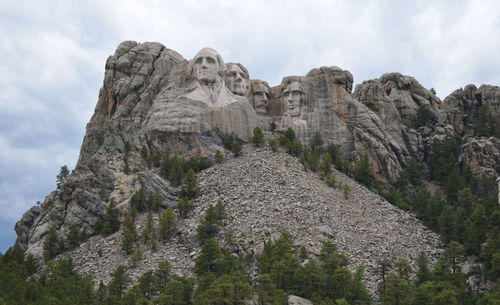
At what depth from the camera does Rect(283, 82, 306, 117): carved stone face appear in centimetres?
8966

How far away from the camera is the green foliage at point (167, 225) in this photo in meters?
65.4

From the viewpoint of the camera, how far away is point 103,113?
9056 centimetres

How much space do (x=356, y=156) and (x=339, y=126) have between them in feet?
15.6

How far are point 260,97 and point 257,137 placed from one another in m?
11.2

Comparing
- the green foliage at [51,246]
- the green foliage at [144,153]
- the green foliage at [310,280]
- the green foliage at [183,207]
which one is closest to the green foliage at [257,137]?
the green foliage at [144,153]

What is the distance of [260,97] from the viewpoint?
92.6 m

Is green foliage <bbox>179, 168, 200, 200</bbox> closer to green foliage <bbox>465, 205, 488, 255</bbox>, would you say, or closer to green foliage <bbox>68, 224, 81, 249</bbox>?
green foliage <bbox>68, 224, 81, 249</bbox>

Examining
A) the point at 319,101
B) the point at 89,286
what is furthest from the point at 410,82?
the point at 89,286

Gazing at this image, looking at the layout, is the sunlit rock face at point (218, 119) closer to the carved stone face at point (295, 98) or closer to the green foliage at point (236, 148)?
the carved stone face at point (295, 98)

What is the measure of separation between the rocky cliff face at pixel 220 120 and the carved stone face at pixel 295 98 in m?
0.14

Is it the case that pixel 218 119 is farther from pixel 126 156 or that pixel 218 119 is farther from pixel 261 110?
pixel 126 156

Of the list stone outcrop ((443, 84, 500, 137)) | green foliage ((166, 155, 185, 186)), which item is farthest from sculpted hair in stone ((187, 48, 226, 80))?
stone outcrop ((443, 84, 500, 137))

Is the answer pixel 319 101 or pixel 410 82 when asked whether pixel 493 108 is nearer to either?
pixel 410 82

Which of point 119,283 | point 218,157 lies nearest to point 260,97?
point 218,157
